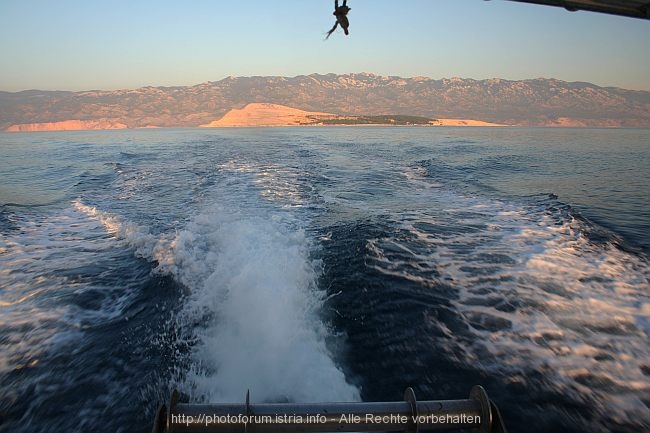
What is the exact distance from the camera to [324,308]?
612cm

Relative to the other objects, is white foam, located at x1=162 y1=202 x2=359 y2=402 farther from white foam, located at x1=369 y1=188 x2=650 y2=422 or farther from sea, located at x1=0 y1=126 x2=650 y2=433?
white foam, located at x1=369 y1=188 x2=650 y2=422

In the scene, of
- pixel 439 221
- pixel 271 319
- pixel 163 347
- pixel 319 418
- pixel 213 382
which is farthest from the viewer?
pixel 439 221

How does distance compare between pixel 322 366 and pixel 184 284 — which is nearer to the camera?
pixel 322 366

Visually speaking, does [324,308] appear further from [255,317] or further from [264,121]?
[264,121]

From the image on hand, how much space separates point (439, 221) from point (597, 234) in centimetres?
434

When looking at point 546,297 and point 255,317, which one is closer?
point 255,317

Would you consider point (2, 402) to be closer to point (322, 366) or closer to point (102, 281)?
point (102, 281)

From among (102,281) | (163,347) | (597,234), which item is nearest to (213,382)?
(163,347)

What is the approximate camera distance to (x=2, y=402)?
13.3 feet

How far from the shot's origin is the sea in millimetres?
4211

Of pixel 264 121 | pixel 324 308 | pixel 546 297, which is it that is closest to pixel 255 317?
pixel 324 308

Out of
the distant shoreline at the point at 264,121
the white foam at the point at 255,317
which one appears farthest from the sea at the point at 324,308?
the distant shoreline at the point at 264,121

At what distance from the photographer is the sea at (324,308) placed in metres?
4.21

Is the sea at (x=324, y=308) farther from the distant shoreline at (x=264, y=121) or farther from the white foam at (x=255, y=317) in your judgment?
the distant shoreline at (x=264, y=121)
